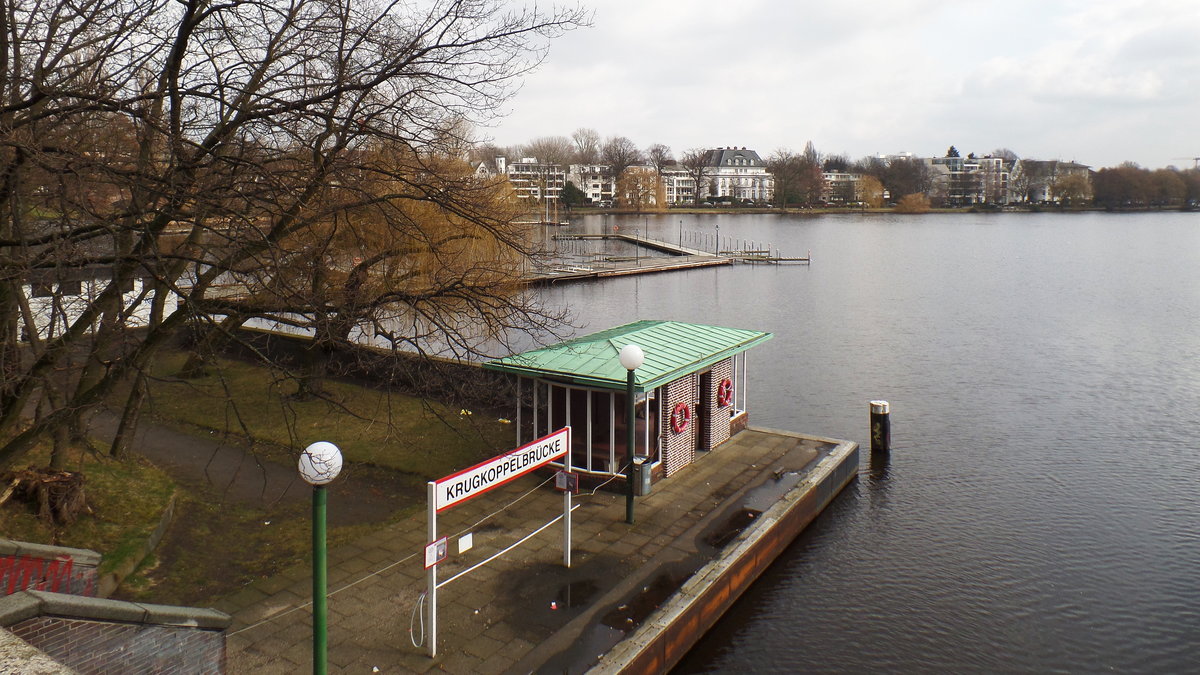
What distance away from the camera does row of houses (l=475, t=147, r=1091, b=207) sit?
154m

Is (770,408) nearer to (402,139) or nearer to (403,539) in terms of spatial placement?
(403,539)

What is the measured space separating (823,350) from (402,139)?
24.9 m

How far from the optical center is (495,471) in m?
9.98

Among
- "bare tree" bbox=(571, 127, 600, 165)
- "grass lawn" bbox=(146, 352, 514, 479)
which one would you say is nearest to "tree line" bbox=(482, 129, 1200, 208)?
"bare tree" bbox=(571, 127, 600, 165)

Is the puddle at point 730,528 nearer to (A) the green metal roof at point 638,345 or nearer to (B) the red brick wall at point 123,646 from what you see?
(A) the green metal roof at point 638,345

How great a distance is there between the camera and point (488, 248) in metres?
24.6

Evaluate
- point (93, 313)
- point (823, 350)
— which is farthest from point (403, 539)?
point (823, 350)

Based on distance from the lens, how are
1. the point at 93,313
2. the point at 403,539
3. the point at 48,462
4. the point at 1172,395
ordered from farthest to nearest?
the point at 1172,395 → the point at 48,462 → the point at 403,539 → the point at 93,313

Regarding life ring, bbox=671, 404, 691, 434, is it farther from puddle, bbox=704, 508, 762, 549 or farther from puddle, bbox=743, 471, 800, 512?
puddle, bbox=704, 508, 762, 549

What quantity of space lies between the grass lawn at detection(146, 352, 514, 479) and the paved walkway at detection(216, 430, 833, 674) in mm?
2390

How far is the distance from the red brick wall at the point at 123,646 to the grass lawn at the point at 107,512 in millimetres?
3905

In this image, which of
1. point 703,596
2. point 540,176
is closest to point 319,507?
point 703,596

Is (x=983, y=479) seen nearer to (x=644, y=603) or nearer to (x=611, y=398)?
(x=611, y=398)

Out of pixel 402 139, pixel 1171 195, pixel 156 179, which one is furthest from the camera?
pixel 1171 195
